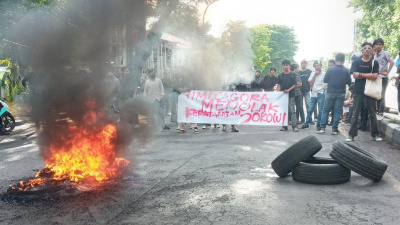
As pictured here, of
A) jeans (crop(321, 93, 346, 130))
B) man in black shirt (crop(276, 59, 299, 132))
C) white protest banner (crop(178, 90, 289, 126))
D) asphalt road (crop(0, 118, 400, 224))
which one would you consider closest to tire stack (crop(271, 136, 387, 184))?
asphalt road (crop(0, 118, 400, 224))

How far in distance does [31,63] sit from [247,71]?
29.4ft

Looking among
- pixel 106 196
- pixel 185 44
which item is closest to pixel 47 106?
pixel 106 196

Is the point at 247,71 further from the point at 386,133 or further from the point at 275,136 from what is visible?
the point at 386,133

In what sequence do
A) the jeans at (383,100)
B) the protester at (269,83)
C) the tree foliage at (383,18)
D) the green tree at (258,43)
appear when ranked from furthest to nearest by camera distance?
the tree foliage at (383,18), the green tree at (258,43), the protester at (269,83), the jeans at (383,100)

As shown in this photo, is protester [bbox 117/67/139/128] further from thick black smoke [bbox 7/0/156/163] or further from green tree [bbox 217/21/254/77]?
green tree [bbox 217/21/254/77]

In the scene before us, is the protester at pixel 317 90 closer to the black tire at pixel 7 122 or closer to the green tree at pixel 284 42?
the black tire at pixel 7 122

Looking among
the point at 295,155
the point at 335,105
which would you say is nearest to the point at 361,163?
the point at 295,155

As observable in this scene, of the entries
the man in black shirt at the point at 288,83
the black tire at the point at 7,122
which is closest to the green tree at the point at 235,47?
the man in black shirt at the point at 288,83

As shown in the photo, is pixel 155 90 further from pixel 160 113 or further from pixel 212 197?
pixel 212 197

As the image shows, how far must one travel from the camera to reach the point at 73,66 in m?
5.98

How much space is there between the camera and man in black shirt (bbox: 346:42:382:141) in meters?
8.25

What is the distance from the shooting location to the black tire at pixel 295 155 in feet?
17.8

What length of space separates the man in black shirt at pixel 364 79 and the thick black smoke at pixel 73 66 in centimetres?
494

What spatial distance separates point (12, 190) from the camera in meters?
5.02
